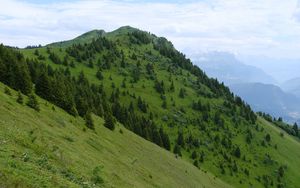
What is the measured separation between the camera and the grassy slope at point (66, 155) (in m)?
28.3

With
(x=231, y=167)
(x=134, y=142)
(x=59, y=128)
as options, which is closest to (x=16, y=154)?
(x=59, y=128)

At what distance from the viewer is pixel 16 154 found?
3088cm

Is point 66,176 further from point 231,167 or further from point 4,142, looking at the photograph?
point 231,167

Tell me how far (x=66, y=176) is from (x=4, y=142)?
5781 mm

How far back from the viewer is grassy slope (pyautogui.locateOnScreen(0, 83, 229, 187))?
93.0 feet

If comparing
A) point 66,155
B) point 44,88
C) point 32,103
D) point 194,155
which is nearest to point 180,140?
point 194,155

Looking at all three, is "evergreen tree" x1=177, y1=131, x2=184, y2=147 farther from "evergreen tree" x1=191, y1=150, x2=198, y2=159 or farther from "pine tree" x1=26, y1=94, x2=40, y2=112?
"pine tree" x1=26, y1=94, x2=40, y2=112

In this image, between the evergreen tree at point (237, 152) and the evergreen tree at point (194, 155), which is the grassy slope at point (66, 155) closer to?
the evergreen tree at point (194, 155)

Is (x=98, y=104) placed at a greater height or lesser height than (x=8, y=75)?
lesser

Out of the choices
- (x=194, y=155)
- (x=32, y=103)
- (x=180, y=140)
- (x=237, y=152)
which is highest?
(x=32, y=103)

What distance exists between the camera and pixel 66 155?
137 ft

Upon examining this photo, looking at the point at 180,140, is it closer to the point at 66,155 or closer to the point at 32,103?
the point at 32,103

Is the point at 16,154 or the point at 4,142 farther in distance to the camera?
the point at 4,142

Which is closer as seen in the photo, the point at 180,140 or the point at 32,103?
the point at 32,103
